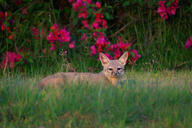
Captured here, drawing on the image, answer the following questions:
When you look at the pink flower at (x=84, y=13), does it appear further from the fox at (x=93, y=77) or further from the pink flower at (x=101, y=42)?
the fox at (x=93, y=77)

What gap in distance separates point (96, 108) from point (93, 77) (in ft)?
6.07

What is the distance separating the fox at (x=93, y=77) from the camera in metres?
5.09

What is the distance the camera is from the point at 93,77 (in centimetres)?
555

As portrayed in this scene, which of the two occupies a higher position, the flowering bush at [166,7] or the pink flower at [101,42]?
the flowering bush at [166,7]

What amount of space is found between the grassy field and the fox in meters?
0.68

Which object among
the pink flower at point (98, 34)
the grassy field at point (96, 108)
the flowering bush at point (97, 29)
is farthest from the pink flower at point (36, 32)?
the grassy field at point (96, 108)

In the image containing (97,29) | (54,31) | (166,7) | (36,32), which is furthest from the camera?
(36,32)

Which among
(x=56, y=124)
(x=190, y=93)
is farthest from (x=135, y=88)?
(x=56, y=124)

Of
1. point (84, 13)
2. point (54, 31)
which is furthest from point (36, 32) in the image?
point (84, 13)

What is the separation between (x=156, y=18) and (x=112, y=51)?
6.64 feet

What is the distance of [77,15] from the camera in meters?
7.15

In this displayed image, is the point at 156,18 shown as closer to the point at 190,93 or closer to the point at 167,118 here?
the point at 190,93

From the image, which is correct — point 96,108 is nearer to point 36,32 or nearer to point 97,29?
point 97,29

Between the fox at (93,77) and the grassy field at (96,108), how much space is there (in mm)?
682
